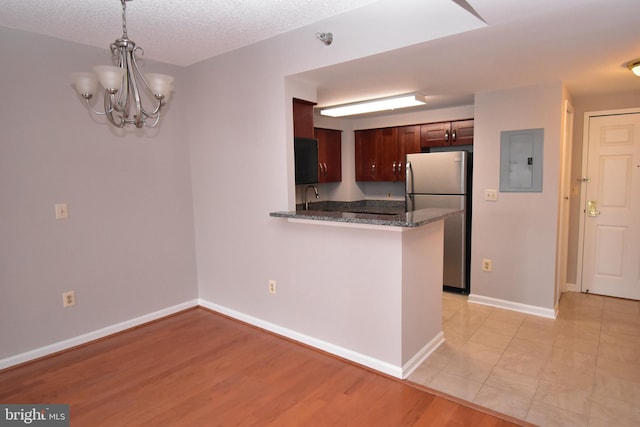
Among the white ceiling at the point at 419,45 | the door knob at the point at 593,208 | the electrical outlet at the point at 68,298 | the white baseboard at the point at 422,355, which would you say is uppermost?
the white ceiling at the point at 419,45

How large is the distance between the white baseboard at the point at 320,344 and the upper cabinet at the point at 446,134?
8.66ft

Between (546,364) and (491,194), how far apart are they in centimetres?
164

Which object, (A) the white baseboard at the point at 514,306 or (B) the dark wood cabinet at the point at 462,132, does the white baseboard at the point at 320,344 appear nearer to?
(A) the white baseboard at the point at 514,306

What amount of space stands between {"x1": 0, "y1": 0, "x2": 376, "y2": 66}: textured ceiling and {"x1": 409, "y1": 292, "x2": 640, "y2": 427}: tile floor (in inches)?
98.2

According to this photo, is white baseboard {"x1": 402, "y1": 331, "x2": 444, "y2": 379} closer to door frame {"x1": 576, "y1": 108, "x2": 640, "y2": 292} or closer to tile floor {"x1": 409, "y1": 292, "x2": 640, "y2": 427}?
tile floor {"x1": 409, "y1": 292, "x2": 640, "y2": 427}

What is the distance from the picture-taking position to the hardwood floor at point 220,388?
7.04ft

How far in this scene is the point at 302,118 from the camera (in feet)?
10.6

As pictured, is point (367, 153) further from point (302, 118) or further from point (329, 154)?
point (302, 118)

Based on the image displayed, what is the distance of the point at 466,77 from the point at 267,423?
288cm

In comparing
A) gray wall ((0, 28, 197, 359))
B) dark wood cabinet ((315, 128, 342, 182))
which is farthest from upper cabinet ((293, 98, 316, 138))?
dark wood cabinet ((315, 128, 342, 182))

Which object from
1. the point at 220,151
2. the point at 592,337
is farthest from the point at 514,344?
the point at 220,151

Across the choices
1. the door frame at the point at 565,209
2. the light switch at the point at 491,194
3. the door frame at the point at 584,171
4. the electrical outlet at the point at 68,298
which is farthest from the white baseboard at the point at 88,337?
the door frame at the point at 584,171

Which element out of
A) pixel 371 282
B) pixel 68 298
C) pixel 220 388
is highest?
pixel 371 282

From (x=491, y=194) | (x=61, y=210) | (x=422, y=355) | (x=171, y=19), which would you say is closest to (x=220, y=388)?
(x=422, y=355)
